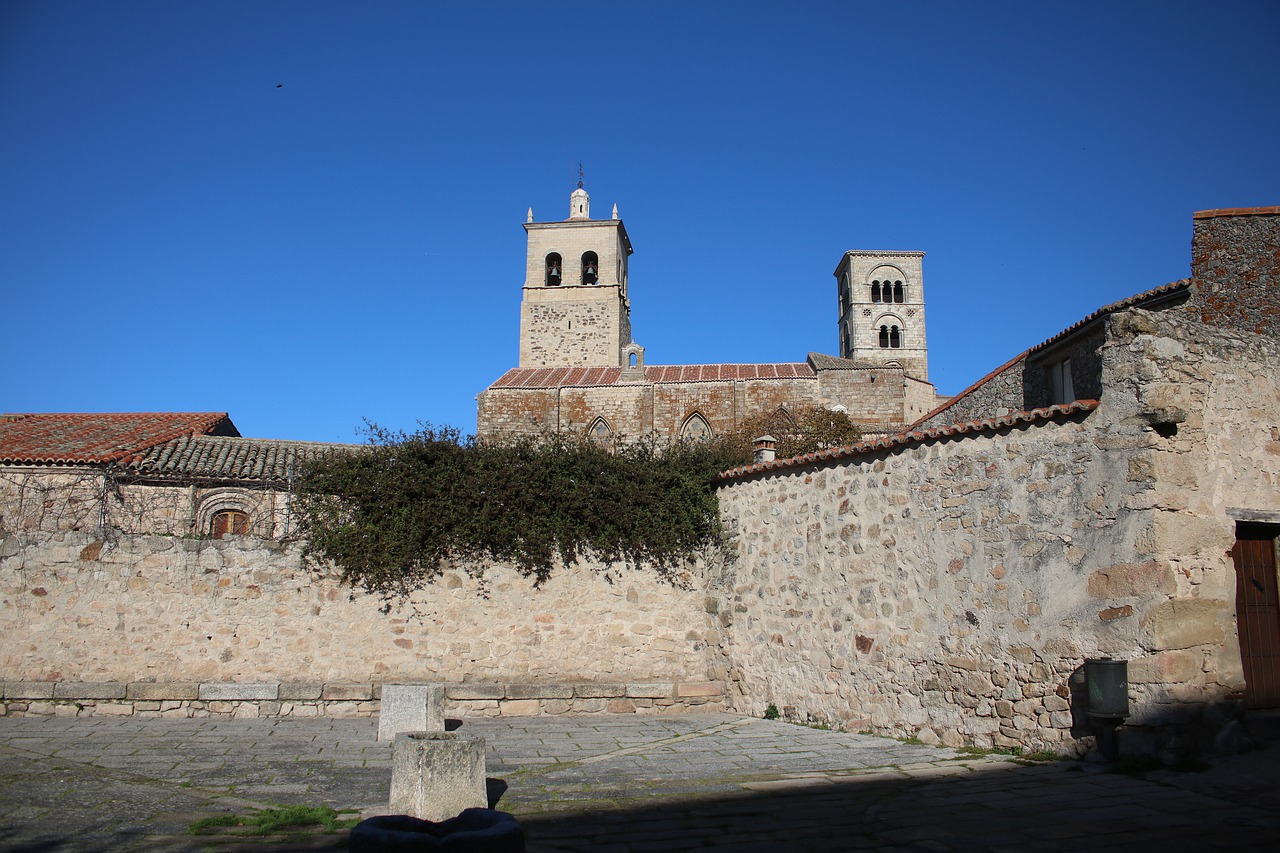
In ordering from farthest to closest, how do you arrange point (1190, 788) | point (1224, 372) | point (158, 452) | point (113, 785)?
point (158, 452), point (1224, 372), point (113, 785), point (1190, 788)

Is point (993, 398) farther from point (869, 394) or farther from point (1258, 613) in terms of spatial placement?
point (869, 394)

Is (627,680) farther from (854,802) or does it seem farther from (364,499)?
(854,802)

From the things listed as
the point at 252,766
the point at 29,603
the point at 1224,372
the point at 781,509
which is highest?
the point at 1224,372

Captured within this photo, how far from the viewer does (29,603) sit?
1164 cm

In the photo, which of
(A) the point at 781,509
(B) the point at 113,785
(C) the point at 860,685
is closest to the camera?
(B) the point at 113,785

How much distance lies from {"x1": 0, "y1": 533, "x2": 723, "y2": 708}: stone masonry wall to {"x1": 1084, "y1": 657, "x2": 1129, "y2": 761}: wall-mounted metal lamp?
6263mm

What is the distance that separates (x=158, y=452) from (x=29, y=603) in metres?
8.47

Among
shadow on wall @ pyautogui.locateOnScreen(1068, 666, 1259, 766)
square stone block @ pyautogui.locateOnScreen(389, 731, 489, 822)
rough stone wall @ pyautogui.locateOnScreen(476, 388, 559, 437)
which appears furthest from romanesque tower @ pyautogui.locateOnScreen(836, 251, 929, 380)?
square stone block @ pyautogui.locateOnScreen(389, 731, 489, 822)

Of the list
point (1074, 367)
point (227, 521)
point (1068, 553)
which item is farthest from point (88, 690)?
point (1074, 367)

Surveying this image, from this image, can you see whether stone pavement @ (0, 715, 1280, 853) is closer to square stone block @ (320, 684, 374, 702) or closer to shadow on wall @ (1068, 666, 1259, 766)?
shadow on wall @ (1068, 666, 1259, 766)

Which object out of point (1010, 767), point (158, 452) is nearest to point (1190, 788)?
point (1010, 767)

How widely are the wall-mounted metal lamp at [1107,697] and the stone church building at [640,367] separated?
37.1ft

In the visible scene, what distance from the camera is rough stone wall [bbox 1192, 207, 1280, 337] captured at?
11.9m

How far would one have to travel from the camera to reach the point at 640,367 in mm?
42312
